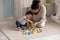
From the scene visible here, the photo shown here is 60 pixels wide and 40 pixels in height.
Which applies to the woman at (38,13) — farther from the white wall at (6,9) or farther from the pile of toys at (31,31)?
the white wall at (6,9)

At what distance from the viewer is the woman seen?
2756 mm

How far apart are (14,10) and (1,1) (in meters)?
0.35

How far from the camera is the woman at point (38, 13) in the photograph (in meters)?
2.76

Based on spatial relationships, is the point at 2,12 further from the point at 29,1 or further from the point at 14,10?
the point at 29,1

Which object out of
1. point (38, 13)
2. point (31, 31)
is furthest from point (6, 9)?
point (31, 31)

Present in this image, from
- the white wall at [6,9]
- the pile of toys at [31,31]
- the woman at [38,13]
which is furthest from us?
the white wall at [6,9]

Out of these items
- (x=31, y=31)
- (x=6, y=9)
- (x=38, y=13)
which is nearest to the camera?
(x=31, y=31)

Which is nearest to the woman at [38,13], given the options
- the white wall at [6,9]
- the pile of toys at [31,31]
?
the pile of toys at [31,31]

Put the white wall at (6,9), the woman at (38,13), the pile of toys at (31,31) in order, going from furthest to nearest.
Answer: the white wall at (6,9) → the woman at (38,13) → the pile of toys at (31,31)

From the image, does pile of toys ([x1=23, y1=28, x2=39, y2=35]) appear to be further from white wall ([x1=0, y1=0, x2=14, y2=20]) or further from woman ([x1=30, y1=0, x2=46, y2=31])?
white wall ([x1=0, y1=0, x2=14, y2=20])

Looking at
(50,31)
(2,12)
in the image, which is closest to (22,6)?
(2,12)

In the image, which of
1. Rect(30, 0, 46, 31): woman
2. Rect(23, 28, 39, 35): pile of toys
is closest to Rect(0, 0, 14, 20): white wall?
Rect(30, 0, 46, 31): woman

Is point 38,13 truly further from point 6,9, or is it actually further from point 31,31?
point 6,9

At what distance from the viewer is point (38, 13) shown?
9.39ft
